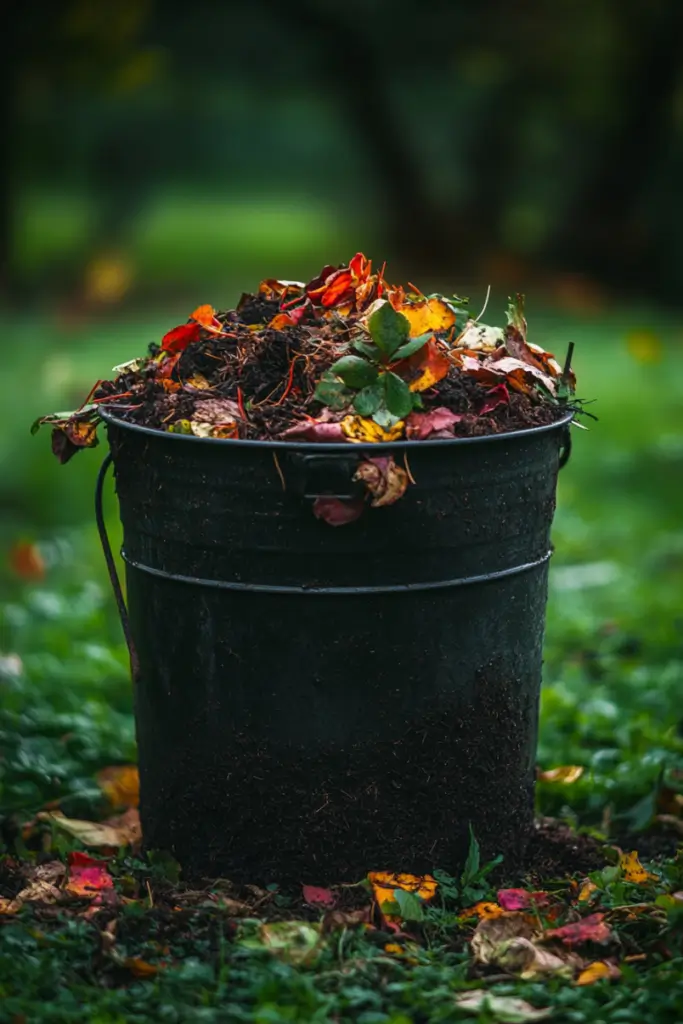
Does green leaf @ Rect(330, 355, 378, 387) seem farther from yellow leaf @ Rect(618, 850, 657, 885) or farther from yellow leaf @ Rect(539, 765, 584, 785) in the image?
yellow leaf @ Rect(539, 765, 584, 785)

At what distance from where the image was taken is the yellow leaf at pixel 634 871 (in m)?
2.83

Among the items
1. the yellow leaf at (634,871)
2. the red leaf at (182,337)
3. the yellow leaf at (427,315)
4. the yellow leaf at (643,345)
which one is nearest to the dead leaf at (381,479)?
the yellow leaf at (427,315)

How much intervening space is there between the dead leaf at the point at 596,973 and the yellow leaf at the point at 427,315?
1322 millimetres

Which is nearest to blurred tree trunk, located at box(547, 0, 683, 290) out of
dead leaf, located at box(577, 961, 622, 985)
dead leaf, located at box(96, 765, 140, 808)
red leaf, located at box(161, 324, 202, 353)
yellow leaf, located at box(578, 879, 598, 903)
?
dead leaf, located at box(96, 765, 140, 808)

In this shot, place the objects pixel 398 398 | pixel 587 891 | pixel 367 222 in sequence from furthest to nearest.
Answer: pixel 367 222 → pixel 587 891 → pixel 398 398

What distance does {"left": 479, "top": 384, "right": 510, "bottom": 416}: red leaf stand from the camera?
8.85 feet

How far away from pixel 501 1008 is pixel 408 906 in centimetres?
34

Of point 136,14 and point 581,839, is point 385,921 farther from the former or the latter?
point 136,14

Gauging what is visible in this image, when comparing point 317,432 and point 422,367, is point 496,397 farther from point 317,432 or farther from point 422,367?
point 317,432

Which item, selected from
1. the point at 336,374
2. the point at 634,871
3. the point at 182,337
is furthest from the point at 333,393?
the point at 634,871

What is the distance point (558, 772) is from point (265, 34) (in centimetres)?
1418

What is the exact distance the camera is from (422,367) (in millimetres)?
2637

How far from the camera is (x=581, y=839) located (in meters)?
3.12

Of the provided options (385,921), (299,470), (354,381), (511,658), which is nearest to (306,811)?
(385,921)
